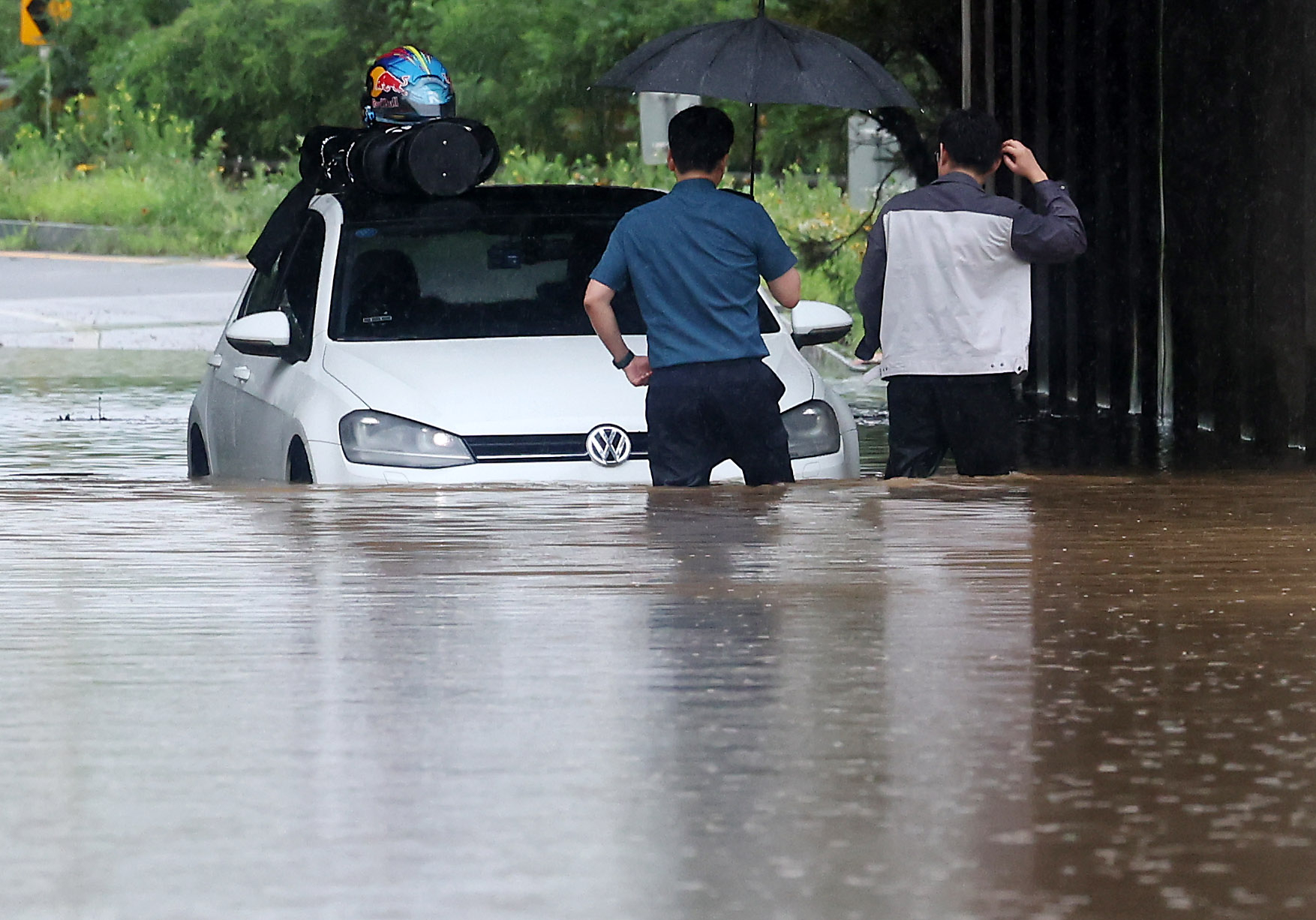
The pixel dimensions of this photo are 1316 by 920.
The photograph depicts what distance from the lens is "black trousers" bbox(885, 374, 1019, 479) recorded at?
6.69 meters

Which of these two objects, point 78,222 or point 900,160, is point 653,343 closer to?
point 900,160

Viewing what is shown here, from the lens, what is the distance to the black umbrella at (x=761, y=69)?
859 cm

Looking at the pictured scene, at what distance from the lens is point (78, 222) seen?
32156 millimetres

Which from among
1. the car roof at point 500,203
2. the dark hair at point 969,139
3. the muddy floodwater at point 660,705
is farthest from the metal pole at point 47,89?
the muddy floodwater at point 660,705

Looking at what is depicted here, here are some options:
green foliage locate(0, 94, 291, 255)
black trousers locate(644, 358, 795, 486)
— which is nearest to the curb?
green foliage locate(0, 94, 291, 255)

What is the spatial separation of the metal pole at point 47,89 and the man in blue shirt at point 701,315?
31151 mm

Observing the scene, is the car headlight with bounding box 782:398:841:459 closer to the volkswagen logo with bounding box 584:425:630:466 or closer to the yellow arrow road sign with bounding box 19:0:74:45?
the volkswagen logo with bounding box 584:425:630:466

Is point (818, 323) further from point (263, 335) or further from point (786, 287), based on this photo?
point (263, 335)

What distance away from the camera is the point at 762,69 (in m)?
8.81

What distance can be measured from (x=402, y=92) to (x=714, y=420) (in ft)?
7.44

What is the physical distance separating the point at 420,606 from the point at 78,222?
3061 centimetres

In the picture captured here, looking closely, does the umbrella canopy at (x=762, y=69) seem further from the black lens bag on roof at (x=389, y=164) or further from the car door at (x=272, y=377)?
the car door at (x=272, y=377)

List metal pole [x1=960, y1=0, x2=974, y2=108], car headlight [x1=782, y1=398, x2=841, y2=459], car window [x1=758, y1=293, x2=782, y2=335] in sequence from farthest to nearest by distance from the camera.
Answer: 1. metal pole [x1=960, y1=0, x2=974, y2=108]
2. car window [x1=758, y1=293, x2=782, y2=335]
3. car headlight [x1=782, y1=398, x2=841, y2=459]

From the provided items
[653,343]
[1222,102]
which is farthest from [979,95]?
[653,343]
